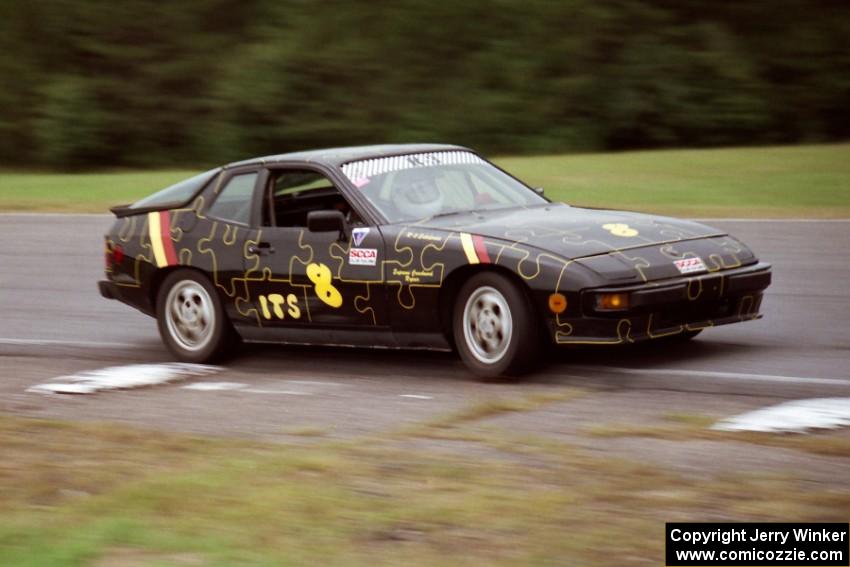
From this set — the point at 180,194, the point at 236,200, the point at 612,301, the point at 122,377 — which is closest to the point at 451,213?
the point at 612,301

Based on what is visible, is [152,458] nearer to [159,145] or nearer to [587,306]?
[587,306]

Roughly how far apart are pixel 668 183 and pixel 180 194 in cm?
1272

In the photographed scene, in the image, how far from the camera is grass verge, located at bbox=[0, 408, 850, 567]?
4.80 meters

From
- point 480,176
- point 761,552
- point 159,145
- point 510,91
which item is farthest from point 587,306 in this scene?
point 159,145

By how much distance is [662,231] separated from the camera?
27.9 ft

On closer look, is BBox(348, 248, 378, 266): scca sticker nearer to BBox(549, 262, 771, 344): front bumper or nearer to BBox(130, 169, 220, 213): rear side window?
BBox(549, 262, 771, 344): front bumper

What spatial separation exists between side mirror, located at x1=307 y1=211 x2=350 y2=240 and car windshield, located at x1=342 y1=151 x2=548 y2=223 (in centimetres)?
25

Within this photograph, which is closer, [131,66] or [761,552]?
[761,552]

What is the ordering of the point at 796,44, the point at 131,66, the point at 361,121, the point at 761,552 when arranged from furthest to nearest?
1. the point at 131,66
2. the point at 361,121
3. the point at 796,44
4. the point at 761,552

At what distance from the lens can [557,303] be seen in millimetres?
7859

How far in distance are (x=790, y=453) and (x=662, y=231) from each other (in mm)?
2691

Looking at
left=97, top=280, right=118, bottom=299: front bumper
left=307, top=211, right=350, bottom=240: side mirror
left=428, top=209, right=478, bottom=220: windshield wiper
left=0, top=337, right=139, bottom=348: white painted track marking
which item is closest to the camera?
left=307, top=211, right=350, bottom=240: side mirror

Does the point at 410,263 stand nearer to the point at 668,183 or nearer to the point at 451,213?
the point at 451,213

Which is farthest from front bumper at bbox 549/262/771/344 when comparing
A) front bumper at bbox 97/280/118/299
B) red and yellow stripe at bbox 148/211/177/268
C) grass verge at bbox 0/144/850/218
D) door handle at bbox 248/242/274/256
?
grass verge at bbox 0/144/850/218
